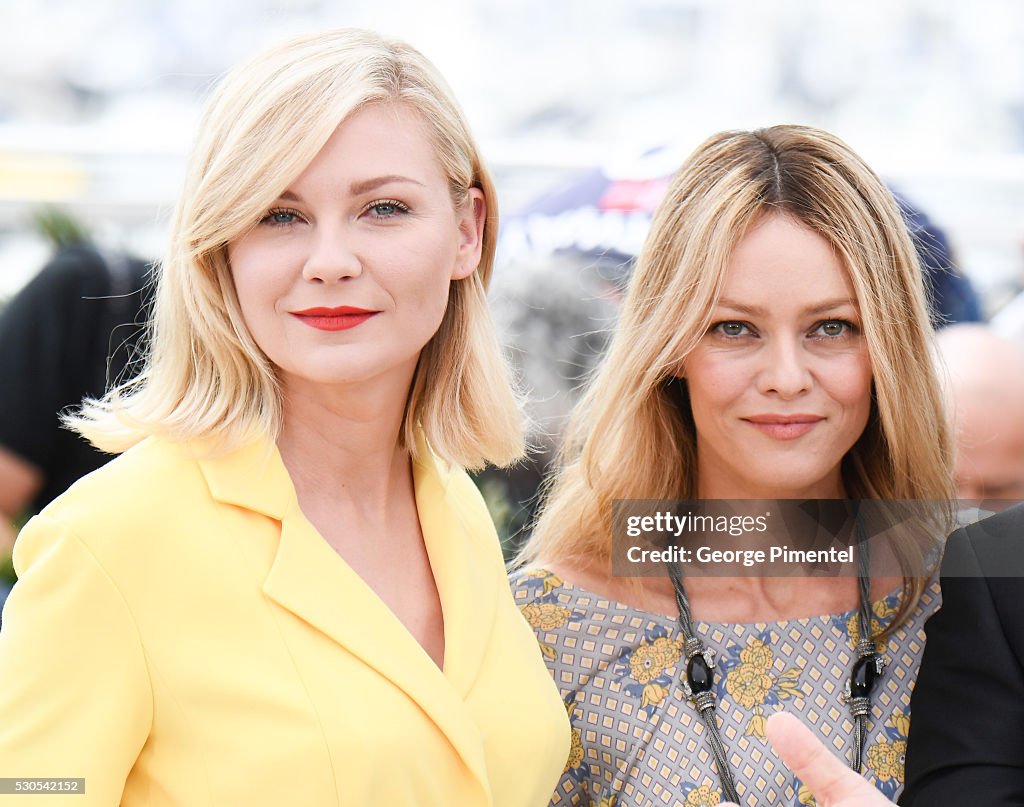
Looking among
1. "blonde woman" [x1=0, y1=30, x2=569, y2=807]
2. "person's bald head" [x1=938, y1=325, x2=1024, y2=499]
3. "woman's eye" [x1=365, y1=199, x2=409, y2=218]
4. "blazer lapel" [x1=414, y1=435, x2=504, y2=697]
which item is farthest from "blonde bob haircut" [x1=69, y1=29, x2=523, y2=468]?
"person's bald head" [x1=938, y1=325, x2=1024, y2=499]

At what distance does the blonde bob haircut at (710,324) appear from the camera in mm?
2100

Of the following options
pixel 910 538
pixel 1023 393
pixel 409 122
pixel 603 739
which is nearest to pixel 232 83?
pixel 409 122

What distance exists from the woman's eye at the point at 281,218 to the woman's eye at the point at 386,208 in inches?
3.8

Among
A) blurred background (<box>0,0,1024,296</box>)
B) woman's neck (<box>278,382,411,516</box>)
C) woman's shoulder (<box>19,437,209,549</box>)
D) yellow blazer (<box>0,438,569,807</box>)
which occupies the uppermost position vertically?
blurred background (<box>0,0,1024,296</box>)

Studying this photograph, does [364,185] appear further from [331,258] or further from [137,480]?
[137,480]

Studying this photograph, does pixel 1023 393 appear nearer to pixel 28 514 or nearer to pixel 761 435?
pixel 761 435

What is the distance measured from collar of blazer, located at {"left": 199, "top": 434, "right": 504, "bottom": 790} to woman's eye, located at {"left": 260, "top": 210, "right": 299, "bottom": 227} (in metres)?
0.29

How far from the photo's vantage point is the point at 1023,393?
3246mm

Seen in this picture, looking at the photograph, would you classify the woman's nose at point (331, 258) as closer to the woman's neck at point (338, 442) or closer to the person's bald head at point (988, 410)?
the woman's neck at point (338, 442)

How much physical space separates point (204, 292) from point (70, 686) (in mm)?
559

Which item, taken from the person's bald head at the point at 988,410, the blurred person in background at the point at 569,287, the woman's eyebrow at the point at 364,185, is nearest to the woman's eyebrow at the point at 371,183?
the woman's eyebrow at the point at 364,185

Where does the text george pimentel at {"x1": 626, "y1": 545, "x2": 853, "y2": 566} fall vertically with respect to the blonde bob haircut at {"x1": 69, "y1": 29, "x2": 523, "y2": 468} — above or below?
below

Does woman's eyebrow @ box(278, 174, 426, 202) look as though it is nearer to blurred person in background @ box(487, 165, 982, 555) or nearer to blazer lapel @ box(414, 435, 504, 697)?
blazer lapel @ box(414, 435, 504, 697)

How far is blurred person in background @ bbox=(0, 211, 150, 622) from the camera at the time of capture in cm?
283
